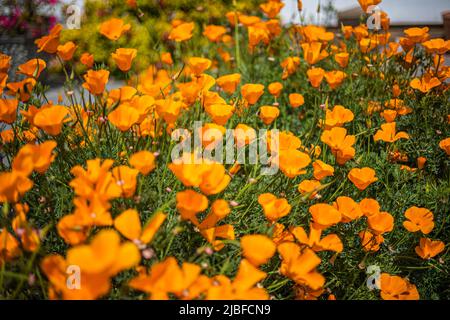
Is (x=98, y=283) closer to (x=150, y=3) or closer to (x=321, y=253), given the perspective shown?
(x=321, y=253)

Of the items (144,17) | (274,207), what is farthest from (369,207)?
(144,17)

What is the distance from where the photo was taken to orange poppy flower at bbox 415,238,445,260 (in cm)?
117

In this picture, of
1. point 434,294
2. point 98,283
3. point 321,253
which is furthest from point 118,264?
point 434,294

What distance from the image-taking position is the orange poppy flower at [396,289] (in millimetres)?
1007

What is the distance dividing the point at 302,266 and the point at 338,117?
2.15 feet

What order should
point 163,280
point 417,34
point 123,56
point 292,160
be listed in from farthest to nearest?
1. point 417,34
2. point 123,56
3. point 292,160
4. point 163,280

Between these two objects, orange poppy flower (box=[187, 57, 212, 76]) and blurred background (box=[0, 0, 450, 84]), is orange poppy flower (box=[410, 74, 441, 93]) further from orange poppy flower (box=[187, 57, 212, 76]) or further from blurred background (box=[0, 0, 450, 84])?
blurred background (box=[0, 0, 450, 84])

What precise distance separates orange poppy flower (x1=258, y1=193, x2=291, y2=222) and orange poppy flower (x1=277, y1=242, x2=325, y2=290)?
0.26ft

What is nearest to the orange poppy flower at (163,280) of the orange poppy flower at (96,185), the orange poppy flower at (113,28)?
the orange poppy flower at (96,185)

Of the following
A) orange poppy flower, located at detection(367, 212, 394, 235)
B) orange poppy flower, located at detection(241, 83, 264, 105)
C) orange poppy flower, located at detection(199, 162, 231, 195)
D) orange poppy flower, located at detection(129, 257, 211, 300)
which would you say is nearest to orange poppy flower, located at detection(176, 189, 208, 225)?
orange poppy flower, located at detection(199, 162, 231, 195)

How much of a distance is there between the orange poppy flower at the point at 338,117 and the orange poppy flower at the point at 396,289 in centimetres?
53

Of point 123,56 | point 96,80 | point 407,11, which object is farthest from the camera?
point 407,11

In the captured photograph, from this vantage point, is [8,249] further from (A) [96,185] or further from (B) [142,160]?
(B) [142,160]

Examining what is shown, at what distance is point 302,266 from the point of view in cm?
89
